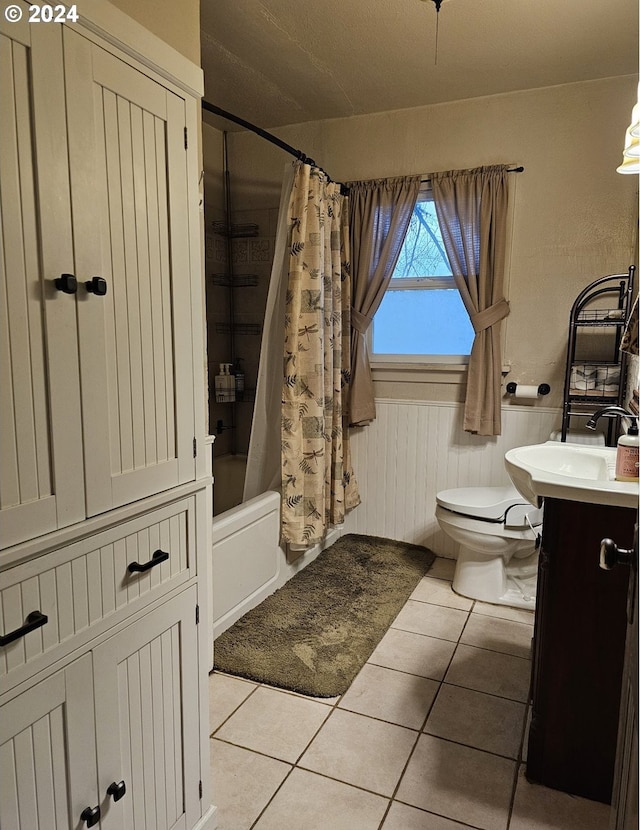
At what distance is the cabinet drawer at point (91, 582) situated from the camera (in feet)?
3.06

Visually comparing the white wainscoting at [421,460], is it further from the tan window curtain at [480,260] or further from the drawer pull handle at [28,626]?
the drawer pull handle at [28,626]

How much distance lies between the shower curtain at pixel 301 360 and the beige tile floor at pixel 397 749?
32.1 inches

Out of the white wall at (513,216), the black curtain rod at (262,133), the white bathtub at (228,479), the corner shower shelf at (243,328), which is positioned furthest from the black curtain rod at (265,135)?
the white bathtub at (228,479)

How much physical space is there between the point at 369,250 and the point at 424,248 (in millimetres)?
311

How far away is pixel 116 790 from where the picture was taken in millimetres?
1138

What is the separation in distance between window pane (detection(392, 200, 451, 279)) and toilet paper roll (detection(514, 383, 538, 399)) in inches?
29.4

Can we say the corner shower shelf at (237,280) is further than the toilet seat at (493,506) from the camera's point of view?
Yes

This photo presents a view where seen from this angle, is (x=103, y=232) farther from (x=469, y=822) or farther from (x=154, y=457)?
(x=469, y=822)

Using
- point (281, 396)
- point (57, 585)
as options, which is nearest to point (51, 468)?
point (57, 585)

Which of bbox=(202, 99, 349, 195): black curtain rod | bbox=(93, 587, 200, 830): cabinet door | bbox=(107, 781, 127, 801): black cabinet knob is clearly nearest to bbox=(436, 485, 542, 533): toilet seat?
bbox=(93, 587, 200, 830): cabinet door

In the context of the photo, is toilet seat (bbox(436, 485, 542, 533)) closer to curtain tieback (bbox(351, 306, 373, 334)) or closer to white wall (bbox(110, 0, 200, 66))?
curtain tieback (bbox(351, 306, 373, 334))

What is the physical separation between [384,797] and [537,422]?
6.55 feet

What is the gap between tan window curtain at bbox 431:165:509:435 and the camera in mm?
2920

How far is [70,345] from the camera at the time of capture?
1.00 metres
